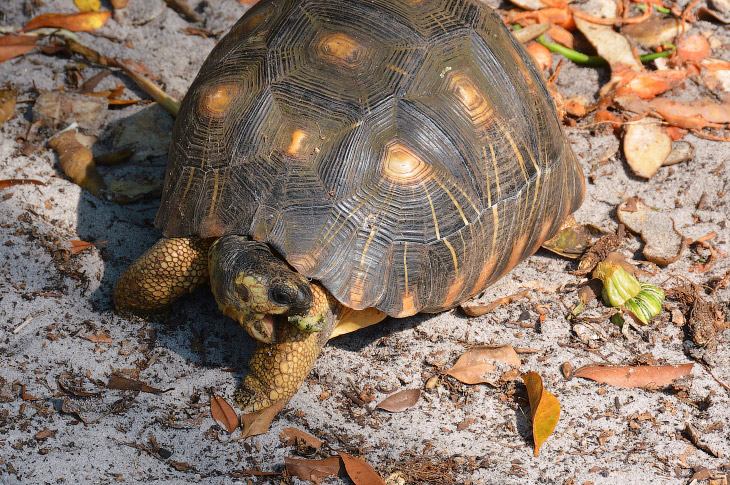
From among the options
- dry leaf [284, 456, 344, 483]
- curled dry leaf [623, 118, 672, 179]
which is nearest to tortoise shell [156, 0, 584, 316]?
dry leaf [284, 456, 344, 483]

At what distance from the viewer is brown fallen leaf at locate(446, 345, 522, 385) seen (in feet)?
9.91

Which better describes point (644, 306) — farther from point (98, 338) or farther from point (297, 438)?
point (98, 338)

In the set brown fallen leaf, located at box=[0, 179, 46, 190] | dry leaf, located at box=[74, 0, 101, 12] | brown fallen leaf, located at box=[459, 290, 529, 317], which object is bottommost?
brown fallen leaf, located at box=[459, 290, 529, 317]

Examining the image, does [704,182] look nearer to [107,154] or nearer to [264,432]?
[264,432]

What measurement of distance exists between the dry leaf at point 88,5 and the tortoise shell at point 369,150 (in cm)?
193

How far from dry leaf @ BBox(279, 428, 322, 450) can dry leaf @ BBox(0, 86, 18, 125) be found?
98.8 inches

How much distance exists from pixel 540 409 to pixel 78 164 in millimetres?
2693

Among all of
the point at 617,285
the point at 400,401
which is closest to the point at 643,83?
the point at 617,285

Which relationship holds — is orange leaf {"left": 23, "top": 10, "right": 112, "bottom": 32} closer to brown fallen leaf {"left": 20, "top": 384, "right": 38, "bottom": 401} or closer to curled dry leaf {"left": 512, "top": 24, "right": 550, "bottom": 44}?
brown fallen leaf {"left": 20, "top": 384, "right": 38, "bottom": 401}

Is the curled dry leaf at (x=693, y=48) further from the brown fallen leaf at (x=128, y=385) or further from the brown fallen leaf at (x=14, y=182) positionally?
the brown fallen leaf at (x=14, y=182)

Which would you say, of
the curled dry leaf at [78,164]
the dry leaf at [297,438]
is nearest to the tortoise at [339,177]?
the dry leaf at [297,438]

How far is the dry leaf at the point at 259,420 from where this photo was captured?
2740mm

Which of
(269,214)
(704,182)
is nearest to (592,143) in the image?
(704,182)

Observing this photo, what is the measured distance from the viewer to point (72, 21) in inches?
174
